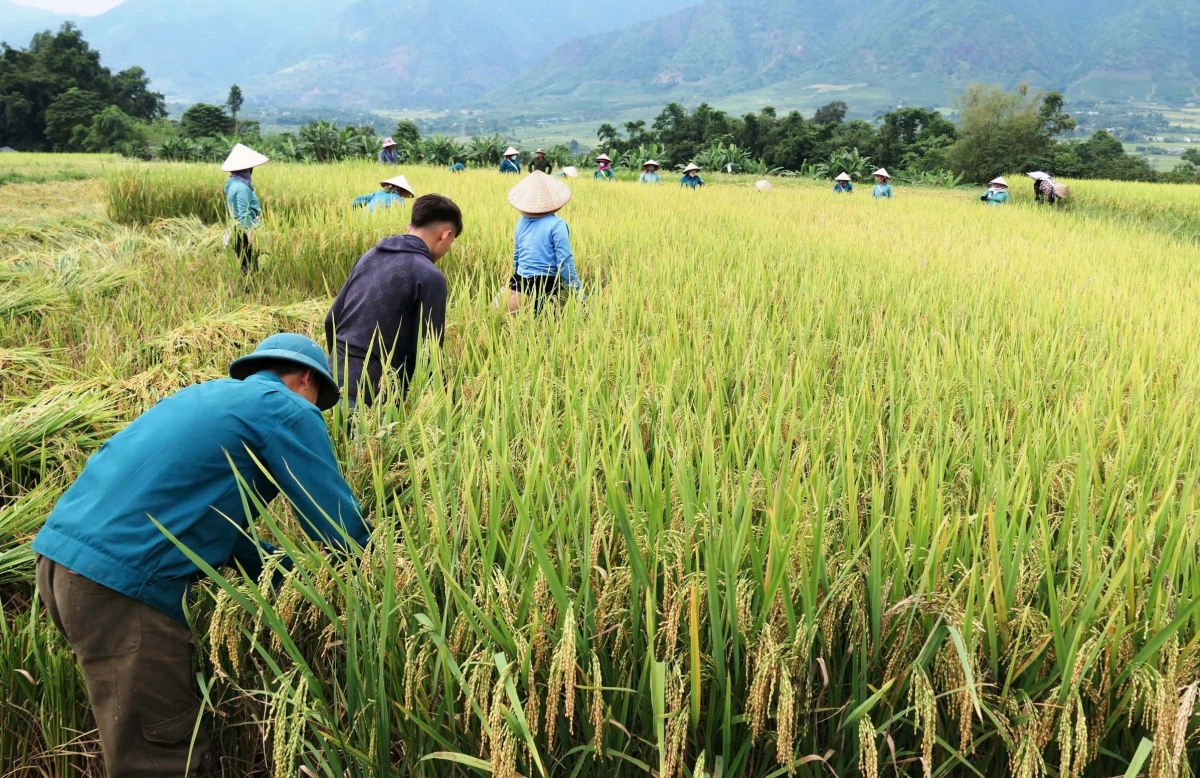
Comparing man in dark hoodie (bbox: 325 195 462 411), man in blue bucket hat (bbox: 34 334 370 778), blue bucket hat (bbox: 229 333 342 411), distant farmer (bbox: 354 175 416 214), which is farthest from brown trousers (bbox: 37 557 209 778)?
distant farmer (bbox: 354 175 416 214)

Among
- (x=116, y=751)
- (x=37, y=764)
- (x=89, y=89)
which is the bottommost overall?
(x=37, y=764)

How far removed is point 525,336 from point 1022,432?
1812mm

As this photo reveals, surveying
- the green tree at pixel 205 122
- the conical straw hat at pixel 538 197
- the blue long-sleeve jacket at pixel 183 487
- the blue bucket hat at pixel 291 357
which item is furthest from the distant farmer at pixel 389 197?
the green tree at pixel 205 122

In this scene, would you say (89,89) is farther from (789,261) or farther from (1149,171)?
(1149,171)

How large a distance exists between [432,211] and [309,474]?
74.1 inches

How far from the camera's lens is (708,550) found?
1.15m

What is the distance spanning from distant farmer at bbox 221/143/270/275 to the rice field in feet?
4.27

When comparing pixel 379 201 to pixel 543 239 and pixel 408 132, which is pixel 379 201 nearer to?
pixel 543 239

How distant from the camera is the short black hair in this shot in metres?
3.20

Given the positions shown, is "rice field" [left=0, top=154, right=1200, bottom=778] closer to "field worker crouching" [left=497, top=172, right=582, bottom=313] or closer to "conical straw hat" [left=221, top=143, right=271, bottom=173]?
"field worker crouching" [left=497, top=172, right=582, bottom=313]

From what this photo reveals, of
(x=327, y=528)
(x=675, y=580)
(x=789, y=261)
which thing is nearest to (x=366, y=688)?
(x=327, y=528)

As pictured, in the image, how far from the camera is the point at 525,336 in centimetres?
302

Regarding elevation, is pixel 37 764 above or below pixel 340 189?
below

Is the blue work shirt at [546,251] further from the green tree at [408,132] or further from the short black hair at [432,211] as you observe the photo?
the green tree at [408,132]
